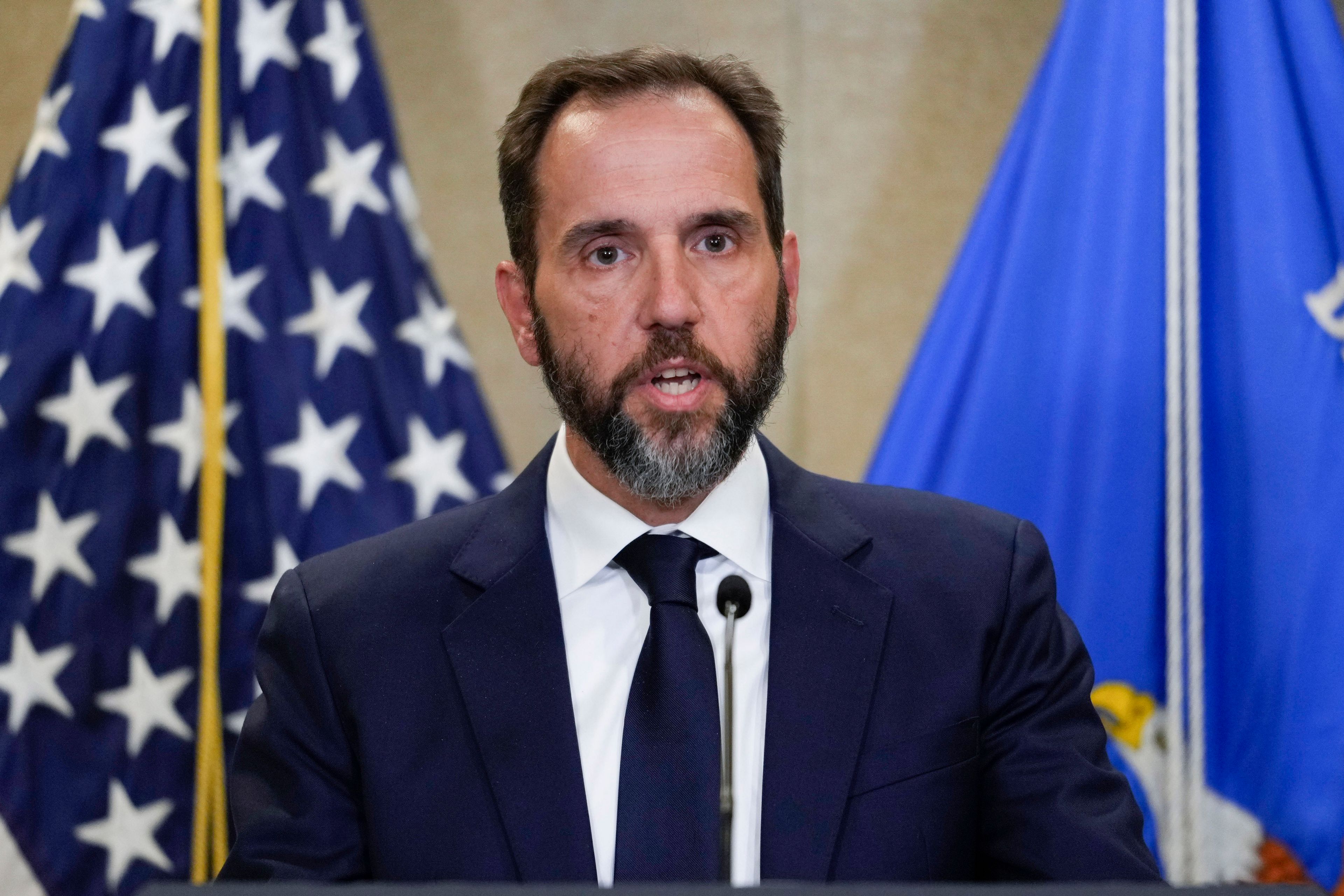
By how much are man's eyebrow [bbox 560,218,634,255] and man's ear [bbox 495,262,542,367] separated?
17 cm

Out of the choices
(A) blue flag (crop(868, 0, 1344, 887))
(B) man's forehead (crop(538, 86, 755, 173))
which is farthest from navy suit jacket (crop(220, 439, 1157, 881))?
(A) blue flag (crop(868, 0, 1344, 887))

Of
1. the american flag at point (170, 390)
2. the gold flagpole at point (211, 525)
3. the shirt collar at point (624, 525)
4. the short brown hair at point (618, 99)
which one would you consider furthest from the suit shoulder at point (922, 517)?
the gold flagpole at point (211, 525)

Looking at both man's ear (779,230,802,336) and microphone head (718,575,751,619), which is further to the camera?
man's ear (779,230,802,336)

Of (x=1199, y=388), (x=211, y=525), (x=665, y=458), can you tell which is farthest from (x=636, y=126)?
(x=211, y=525)

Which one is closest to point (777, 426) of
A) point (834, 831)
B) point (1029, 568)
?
point (1029, 568)

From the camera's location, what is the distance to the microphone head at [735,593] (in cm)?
129

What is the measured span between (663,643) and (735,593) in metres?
0.17

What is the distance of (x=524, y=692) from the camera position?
146 cm

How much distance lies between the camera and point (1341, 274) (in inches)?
89.0

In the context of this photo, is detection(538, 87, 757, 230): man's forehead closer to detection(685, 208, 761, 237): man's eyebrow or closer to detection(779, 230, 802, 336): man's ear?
detection(685, 208, 761, 237): man's eyebrow

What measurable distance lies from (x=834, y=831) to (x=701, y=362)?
554 millimetres

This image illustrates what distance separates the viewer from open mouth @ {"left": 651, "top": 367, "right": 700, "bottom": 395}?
1.51 m

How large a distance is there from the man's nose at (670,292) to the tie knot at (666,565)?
258 mm

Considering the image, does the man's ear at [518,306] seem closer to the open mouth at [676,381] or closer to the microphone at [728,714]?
the open mouth at [676,381]
